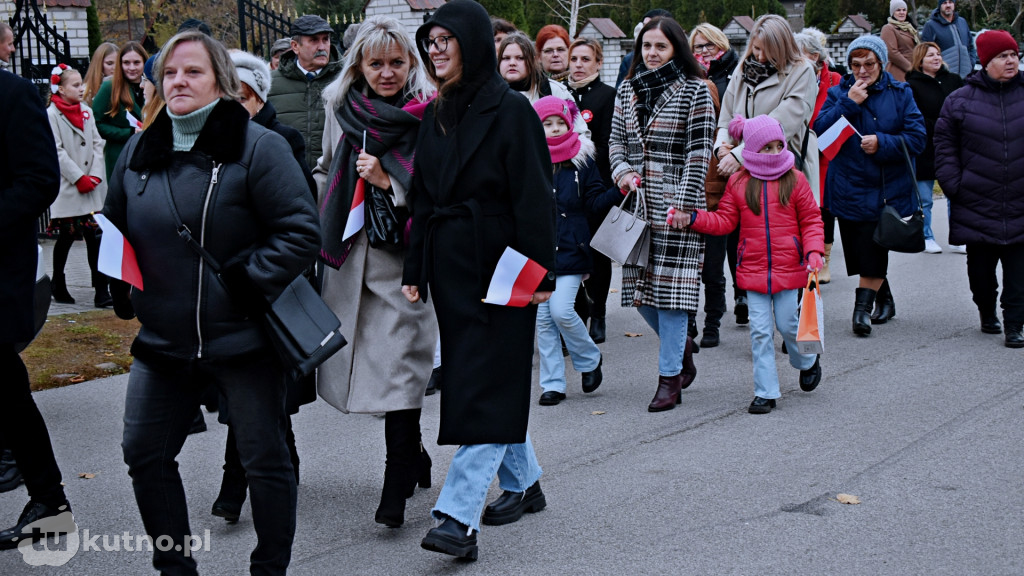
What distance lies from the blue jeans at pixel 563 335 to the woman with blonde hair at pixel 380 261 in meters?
1.97

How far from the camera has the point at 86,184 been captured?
33.4ft

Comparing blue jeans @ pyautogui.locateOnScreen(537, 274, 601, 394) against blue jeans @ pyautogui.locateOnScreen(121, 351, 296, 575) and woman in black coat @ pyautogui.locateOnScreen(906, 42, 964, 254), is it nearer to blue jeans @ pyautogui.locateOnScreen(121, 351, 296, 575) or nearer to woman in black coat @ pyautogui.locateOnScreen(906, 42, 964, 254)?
blue jeans @ pyautogui.locateOnScreen(121, 351, 296, 575)

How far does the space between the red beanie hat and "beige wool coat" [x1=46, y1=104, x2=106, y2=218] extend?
7072 mm

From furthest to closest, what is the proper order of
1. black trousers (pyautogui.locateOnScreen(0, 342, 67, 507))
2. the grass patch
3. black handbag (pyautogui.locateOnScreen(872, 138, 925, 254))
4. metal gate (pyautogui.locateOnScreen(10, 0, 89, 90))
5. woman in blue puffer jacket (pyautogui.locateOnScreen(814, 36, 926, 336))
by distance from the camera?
metal gate (pyautogui.locateOnScreen(10, 0, 89, 90)) → woman in blue puffer jacket (pyautogui.locateOnScreen(814, 36, 926, 336)) → black handbag (pyautogui.locateOnScreen(872, 138, 925, 254)) → the grass patch → black trousers (pyautogui.locateOnScreen(0, 342, 67, 507))

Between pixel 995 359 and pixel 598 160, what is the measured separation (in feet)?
9.50

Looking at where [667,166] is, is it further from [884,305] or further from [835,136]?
[884,305]

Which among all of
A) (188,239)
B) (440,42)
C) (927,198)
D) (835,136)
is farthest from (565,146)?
(927,198)

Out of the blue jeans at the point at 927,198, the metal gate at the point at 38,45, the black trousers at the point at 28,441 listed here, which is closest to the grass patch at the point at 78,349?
the black trousers at the point at 28,441

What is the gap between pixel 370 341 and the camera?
16.3 ft

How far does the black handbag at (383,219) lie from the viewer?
16.2 feet

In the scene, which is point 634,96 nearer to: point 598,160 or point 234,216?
point 598,160

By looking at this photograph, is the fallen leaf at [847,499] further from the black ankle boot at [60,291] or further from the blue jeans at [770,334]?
the black ankle boot at [60,291]

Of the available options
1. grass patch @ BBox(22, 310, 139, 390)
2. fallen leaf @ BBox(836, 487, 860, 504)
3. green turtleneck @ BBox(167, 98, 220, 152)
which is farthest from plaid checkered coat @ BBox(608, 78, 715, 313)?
grass patch @ BBox(22, 310, 139, 390)

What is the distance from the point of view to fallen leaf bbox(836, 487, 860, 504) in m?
5.06
